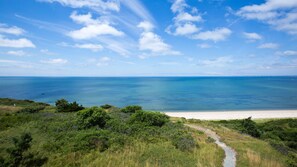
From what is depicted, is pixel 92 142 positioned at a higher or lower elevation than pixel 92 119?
lower

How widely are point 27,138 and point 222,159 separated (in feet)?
37.7

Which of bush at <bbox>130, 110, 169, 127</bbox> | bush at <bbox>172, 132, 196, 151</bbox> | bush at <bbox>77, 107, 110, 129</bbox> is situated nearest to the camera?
bush at <bbox>172, 132, 196, 151</bbox>

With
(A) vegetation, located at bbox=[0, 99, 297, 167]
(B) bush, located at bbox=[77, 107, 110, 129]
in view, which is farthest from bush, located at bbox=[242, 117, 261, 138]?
(B) bush, located at bbox=[77, 107, 110, 129]

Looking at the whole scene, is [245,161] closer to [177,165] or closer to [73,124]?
[177,165]

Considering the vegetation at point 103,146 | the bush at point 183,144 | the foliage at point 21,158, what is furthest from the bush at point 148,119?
the foliage at point 21,158

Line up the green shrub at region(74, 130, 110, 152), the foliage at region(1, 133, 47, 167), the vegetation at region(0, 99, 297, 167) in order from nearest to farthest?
1. the foliage at region(1, 133, 47, 167)
2. the vegetation at region(0, 99, 297, 167)
3. the green shrub at region(74, 130, 110, 152)

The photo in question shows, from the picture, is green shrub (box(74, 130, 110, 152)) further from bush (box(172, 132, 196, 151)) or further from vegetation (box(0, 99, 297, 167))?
bush (box(172, 132, 196, 151))

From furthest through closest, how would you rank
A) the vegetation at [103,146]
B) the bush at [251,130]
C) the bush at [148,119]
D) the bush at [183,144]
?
the bush at [251,130]
the bush at [148,119]
the bush at [183,144]
the vegetation at [103,146]

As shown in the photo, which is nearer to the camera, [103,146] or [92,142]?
[103,146]

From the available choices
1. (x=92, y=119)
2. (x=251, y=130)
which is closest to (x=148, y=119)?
(x=92, y=119)

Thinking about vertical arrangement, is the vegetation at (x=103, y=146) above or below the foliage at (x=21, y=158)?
below

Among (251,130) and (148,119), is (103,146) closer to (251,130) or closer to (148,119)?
(148,119)

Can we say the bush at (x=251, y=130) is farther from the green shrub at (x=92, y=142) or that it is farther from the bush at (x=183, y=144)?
the green shrub at (x=92, y=142)

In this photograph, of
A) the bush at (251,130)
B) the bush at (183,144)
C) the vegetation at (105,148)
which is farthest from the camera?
the bush at (251,130)
